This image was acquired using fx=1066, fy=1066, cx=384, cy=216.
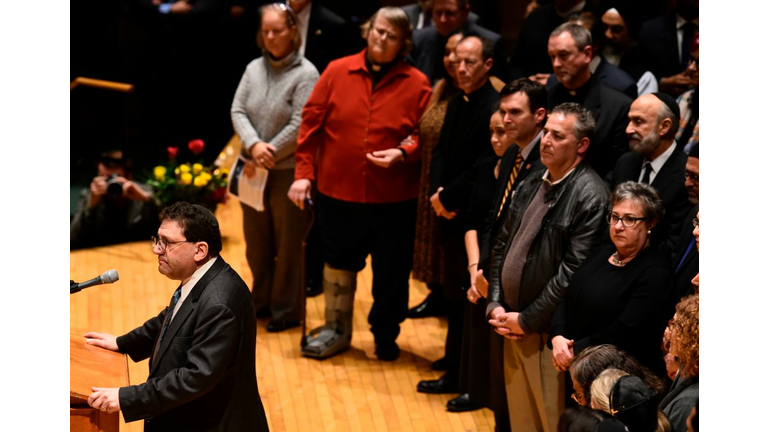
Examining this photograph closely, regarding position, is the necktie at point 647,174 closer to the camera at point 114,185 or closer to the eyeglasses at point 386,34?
the eyeglasses at point 386,34

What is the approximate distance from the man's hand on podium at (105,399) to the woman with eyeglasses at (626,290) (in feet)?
5.00

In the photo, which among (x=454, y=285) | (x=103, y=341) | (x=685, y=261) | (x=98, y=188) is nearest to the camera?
(x=103, y=341)

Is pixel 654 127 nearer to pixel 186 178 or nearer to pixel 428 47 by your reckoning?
pixel 428 47

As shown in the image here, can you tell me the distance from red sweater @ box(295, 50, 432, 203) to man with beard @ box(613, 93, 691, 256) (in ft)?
4.19

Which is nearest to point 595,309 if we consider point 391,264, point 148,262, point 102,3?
point 391,264

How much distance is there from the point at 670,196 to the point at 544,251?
51 centimetres

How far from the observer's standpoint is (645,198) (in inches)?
141

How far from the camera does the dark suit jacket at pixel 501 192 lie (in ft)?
13.8

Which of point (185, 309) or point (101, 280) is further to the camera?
point (185, 309)

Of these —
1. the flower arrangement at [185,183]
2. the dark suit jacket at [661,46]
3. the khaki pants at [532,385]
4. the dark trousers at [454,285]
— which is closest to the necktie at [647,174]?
the khaki pants at [532,385]

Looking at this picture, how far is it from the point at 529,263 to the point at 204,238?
131cm

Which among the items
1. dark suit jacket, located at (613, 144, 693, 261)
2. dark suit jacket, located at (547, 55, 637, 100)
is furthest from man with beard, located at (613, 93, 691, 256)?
dark suit jacket, located at (547, 55, 637, 100)

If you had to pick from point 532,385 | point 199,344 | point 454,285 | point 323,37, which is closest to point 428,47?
point 323,37

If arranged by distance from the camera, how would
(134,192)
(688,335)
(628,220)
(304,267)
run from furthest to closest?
(134,192) → (304,267) → (628,220) → (688,335)
